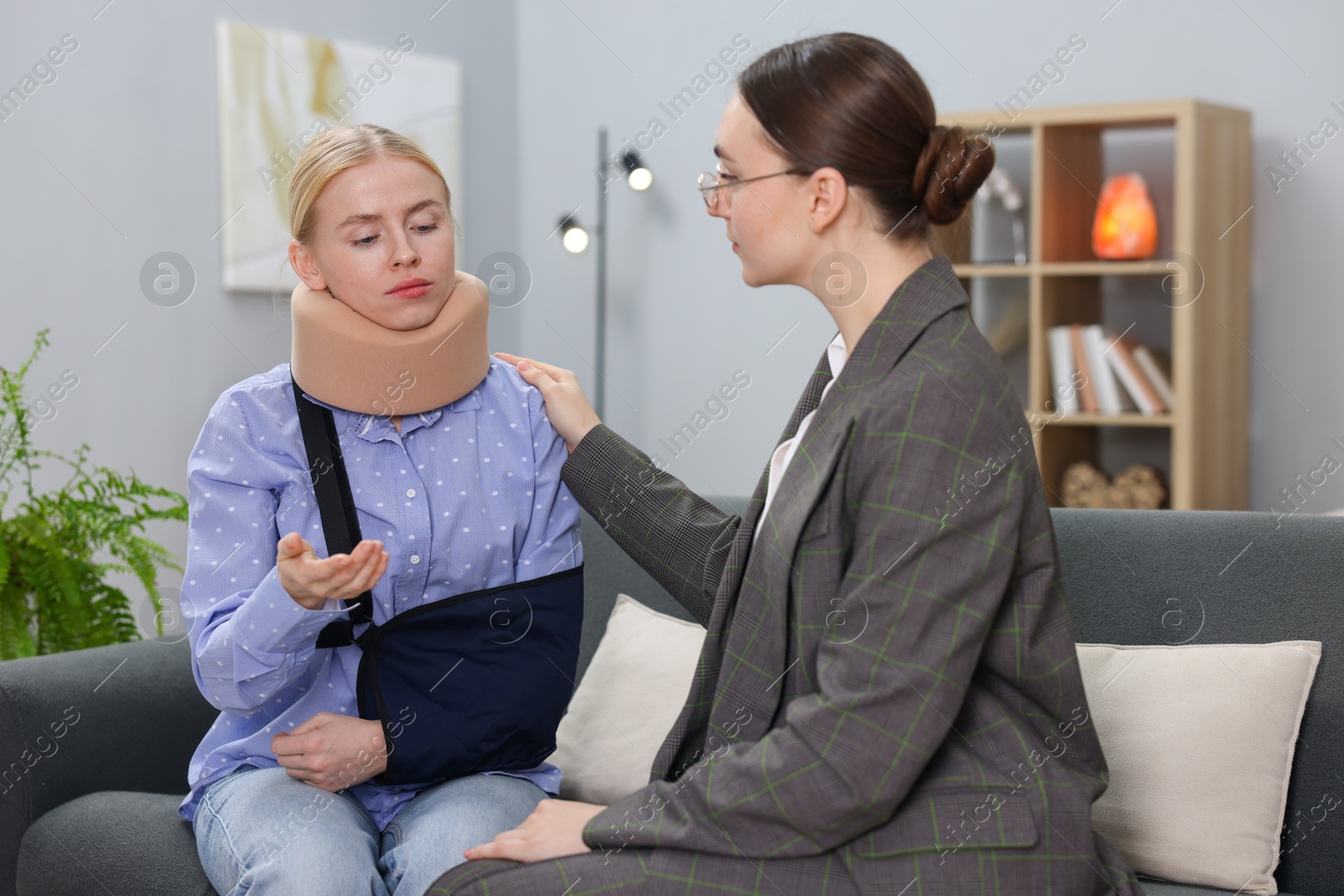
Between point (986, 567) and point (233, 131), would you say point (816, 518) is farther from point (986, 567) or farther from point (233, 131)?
point (233, 131)

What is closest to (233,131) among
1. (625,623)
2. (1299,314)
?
(625,623)

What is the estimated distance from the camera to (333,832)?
135 centimetres

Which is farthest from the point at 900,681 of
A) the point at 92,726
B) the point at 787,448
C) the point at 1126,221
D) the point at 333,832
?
the point at 1126,221

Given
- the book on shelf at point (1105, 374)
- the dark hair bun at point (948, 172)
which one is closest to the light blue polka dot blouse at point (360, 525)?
the dark hair bun at point (948, 172)

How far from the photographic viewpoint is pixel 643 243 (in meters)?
4.21

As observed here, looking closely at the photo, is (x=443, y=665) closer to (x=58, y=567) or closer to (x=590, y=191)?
(x=58, y=567)

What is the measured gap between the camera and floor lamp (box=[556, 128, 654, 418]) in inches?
154

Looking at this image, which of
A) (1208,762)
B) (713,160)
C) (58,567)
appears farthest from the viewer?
(713,160)

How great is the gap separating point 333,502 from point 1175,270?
2401 mm

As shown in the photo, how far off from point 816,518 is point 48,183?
8.20ft

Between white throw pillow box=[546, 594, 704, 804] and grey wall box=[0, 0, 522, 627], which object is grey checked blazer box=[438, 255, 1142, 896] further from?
grey wall box=[0, 0, 522, 627]

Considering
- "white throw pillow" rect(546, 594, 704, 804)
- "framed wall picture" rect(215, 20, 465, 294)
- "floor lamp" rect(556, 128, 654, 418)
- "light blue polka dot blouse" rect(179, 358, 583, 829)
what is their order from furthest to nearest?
"floor lamp" rect(556, 128, 654, 418)
"framed wall picture" rect(215, 20, 465, 294)
"white throw pillow" rect(546, 594, 704, 804)
"light blue polka dot blouse" rect(179, 358, 583, 829)

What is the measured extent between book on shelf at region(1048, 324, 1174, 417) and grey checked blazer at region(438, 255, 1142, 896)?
2074mm

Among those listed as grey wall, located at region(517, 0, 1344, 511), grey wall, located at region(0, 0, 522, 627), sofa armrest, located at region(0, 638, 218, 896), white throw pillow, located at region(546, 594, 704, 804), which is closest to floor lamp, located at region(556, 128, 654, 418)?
grey wall, located at region(517, 0, 1344, 511)
